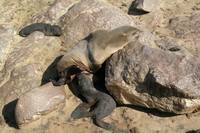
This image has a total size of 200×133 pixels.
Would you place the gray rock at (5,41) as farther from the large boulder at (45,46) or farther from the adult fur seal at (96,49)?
the adult fur seal at (96,49)

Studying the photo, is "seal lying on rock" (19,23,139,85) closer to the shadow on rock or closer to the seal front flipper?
the shadow on rock

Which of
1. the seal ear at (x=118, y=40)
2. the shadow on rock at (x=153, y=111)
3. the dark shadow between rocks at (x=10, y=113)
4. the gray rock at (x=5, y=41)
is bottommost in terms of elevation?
the dark shadow between rocks at (x=10, y=113)

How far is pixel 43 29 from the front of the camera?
990 cm

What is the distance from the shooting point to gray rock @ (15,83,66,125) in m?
8.22

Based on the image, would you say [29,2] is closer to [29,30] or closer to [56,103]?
[29,30]

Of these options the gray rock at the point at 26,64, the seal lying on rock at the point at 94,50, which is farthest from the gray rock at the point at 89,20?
the seal lying on rock at the point at 94,50

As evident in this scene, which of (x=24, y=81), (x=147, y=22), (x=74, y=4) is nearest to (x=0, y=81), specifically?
(x=24, y=81)

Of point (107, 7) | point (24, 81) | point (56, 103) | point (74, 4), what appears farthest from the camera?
point (74, 4)

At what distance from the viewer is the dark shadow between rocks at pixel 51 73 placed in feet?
29.4

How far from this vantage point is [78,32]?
947 centimetres

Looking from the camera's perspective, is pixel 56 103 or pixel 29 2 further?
pixel 29 2

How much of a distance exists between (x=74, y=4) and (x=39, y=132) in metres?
3.13

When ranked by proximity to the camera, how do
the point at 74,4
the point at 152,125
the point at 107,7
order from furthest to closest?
the point at 74,4, the point at 107,7, the point at 152,125

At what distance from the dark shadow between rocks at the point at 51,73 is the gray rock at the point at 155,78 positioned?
119 centimetres
